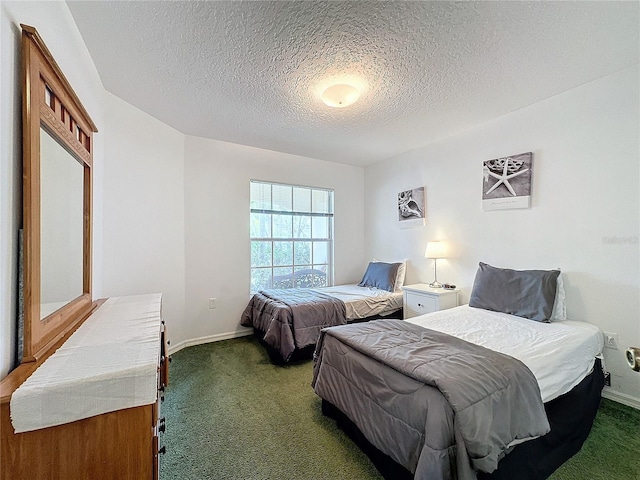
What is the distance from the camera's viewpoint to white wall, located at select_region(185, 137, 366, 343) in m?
3.30

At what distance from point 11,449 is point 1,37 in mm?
1278

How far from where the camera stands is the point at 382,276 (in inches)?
154

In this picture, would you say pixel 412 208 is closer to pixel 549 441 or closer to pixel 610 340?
pixel 610 340

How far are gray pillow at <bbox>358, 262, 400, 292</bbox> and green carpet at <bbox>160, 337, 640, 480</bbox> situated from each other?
5.70ft

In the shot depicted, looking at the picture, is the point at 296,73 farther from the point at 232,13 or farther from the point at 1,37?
the point at 1,37

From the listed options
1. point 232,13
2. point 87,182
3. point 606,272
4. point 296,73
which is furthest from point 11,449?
point 606,272

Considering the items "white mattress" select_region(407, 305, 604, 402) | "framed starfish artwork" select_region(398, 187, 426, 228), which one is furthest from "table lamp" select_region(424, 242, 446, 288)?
"white mattress" select_region(407, 305, 604, 402)

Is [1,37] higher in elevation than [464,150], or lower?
lower

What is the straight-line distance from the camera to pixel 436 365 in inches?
52.9

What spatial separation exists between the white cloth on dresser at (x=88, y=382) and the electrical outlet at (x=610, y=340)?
3076mm

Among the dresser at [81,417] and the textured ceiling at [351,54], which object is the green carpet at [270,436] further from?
the textured ceiling at [351,54]

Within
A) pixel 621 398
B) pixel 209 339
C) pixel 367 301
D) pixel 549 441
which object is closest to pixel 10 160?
pixel 549 441

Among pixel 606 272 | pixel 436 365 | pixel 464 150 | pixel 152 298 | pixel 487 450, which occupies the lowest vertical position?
pixel 487 450

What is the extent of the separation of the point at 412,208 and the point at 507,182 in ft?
4.05
